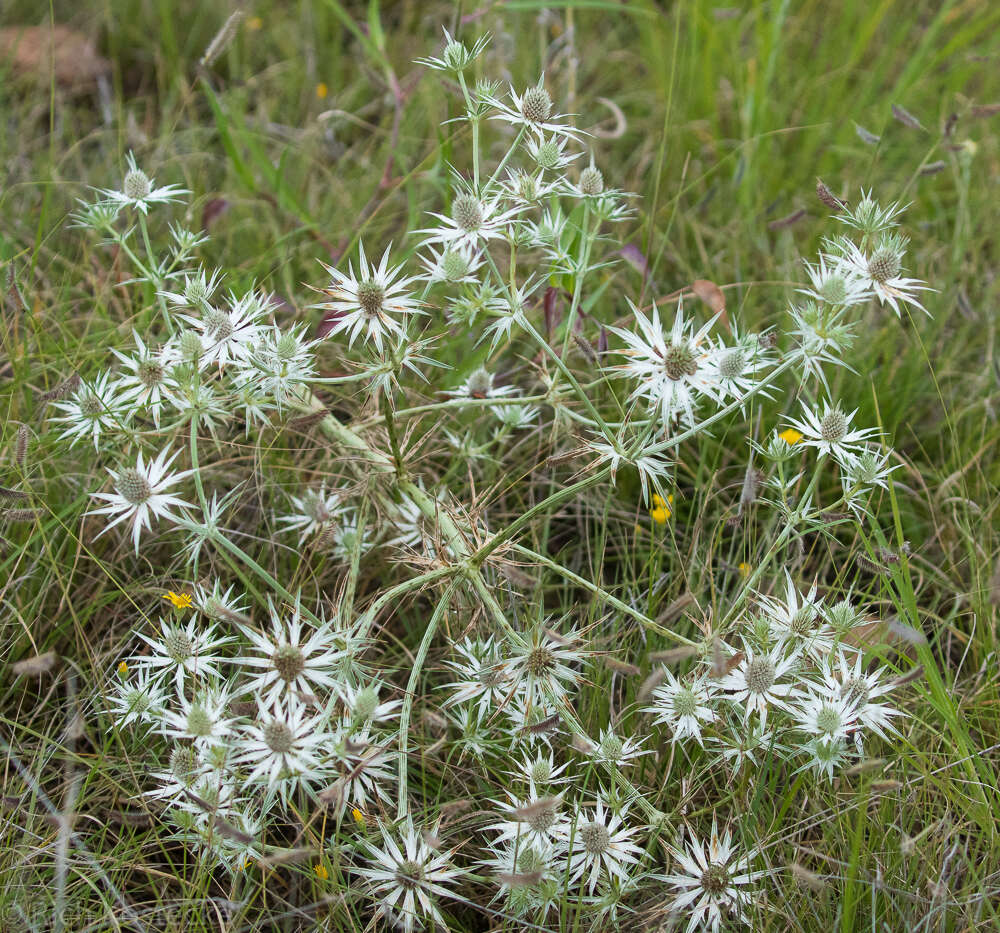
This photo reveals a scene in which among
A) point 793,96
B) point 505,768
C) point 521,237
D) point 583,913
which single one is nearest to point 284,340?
point 521,237

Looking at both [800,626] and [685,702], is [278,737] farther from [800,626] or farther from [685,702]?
[800,626]

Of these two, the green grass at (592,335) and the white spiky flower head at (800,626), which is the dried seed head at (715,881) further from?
the white spiky flower head at (800,626)

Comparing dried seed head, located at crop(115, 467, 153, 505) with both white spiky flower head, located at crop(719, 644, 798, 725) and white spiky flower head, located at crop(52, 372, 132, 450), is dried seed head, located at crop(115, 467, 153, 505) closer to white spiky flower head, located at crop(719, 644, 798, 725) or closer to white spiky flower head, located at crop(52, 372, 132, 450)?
white spiky flower head, located at crop(52, 372, 132, 450)

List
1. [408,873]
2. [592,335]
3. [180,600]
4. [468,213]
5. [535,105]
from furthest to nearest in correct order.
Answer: [592,335]
[180,600]
[535,105]
[468,213]
[408,873]

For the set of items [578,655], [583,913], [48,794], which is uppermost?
[578,655]

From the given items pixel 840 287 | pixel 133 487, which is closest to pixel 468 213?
pixel 840 287

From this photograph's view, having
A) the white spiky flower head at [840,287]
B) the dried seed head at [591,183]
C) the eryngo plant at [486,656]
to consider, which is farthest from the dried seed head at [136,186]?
the white spiky flower head at [840,287]

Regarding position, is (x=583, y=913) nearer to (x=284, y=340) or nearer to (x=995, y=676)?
(x=995, y=676)
